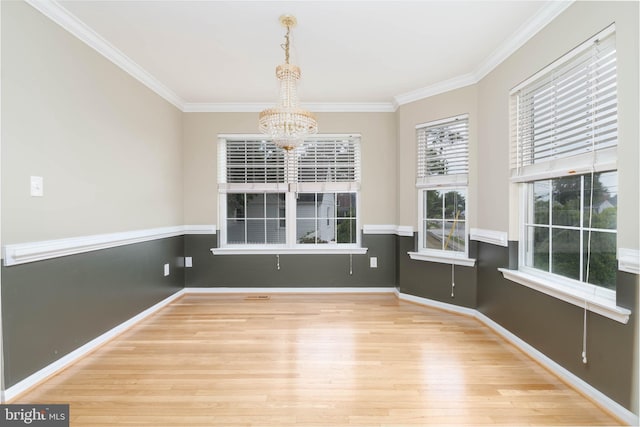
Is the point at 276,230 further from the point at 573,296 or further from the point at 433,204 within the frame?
the point at 573,296

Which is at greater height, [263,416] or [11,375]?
[11,375]

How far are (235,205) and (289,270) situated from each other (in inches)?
45.7

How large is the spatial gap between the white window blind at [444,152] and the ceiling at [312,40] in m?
0.40

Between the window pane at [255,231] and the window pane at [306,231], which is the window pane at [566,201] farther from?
the window pane at [255,231]

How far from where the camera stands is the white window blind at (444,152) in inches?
124

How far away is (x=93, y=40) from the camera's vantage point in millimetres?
2350

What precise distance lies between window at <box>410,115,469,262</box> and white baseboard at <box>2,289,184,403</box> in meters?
3.14

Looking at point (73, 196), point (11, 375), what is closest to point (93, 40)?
point (73, 196)

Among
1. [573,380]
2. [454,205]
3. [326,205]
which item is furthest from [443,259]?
[326,205]

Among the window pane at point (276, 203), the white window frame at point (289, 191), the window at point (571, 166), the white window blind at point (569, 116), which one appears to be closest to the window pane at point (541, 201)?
the window at point (571, 166)

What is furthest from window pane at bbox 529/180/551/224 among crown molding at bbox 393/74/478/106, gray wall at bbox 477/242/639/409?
crown molding at bbox 393/74/478/106

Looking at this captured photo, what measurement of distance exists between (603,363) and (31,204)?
3.65 meters

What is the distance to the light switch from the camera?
1.88 meters

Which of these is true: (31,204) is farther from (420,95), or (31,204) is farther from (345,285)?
(420,95)
